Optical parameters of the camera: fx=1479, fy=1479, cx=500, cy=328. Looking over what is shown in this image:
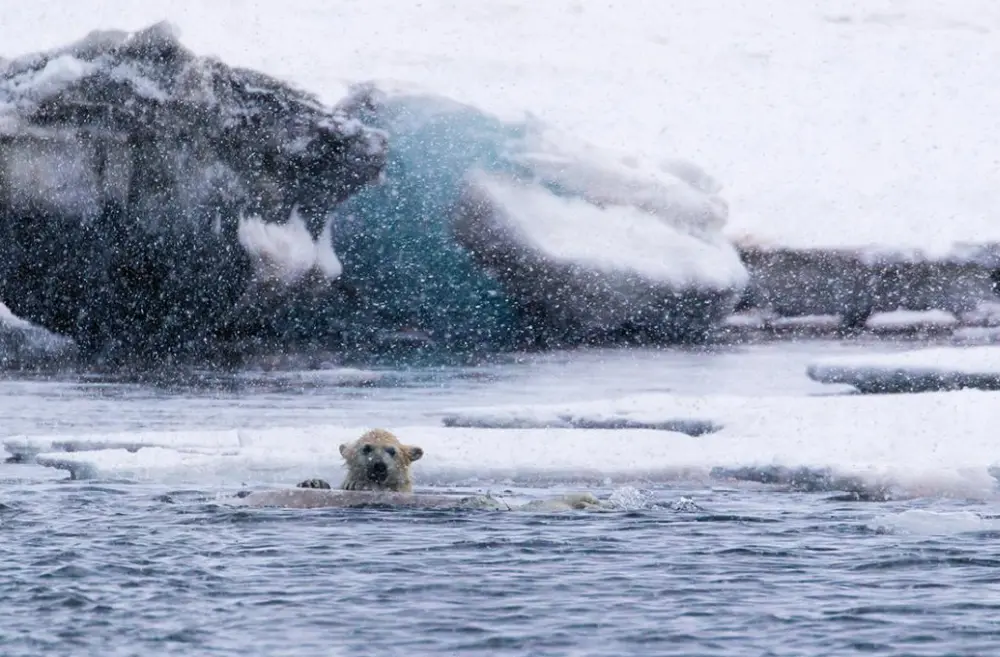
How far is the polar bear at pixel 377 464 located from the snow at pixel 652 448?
164cm

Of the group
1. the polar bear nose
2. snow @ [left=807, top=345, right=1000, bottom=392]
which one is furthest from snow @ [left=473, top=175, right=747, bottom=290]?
the polar bear nose

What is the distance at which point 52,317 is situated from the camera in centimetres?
1590

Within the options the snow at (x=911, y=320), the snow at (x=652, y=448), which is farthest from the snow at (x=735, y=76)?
the snow at (x=652, y=448)

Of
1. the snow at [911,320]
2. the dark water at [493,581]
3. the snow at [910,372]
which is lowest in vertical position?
the dark water at [493,581]

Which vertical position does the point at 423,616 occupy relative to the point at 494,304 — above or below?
below

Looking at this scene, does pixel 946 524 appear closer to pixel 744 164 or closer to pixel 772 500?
pixel 772 500

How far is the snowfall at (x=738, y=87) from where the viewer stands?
14.4 meters

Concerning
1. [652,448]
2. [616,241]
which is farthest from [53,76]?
[652,448]

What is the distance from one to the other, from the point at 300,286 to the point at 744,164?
493cm

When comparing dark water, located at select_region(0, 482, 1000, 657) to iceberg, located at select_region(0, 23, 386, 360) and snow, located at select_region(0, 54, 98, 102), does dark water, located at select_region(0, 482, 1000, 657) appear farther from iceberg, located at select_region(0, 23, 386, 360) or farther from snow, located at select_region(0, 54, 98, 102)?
snow, located at select_region(0, 54, 98, 102)

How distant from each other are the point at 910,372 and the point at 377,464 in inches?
253

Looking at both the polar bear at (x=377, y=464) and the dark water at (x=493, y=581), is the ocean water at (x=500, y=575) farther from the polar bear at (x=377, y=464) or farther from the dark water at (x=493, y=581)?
the polar bear at (x=377, y=464)

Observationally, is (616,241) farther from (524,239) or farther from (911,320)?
(911,320)

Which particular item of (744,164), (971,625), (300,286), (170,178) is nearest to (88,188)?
(170,178)
